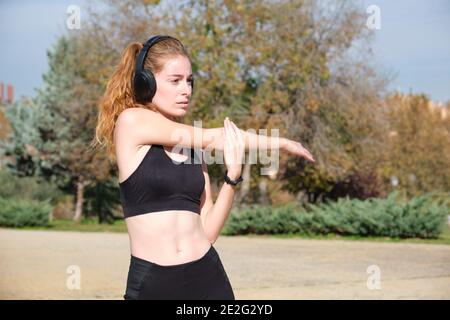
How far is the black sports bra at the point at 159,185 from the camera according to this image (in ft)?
8.99

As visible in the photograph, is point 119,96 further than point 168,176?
Yes

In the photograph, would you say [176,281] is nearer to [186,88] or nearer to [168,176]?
[168,176]

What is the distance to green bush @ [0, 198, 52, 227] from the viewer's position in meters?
28.1

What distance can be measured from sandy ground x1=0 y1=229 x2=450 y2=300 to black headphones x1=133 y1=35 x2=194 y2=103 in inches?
251

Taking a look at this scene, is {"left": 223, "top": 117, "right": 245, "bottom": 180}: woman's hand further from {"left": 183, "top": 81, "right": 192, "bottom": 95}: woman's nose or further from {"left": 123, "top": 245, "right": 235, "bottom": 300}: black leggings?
{"left": 123, "top": 245, "right": 235, "bottom": 300}: black leggings

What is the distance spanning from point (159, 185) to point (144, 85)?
44cm

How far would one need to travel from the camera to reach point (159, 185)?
2.73 m

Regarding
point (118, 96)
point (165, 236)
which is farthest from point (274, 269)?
point (165, 236)

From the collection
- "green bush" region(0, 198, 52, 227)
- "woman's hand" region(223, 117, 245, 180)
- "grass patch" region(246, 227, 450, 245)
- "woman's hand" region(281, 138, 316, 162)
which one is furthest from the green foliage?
"woman's hand" region(281, 138, 316, 162)

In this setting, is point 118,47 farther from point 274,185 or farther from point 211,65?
point 274,185

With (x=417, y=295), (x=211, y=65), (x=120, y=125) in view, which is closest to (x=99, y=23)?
(x=211, y=65)

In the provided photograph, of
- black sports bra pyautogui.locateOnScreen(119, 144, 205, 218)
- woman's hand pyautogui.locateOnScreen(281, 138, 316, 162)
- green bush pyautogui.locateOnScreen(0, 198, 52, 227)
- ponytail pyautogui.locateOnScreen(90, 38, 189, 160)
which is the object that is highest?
ponytail pyautogui.locateOnScreen(90, 38, 189, 160)

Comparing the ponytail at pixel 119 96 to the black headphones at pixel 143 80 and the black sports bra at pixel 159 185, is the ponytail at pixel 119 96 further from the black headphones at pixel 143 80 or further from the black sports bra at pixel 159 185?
the black sports bra at pixel 159 185

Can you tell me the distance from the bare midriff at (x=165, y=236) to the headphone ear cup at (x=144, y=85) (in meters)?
0.51
